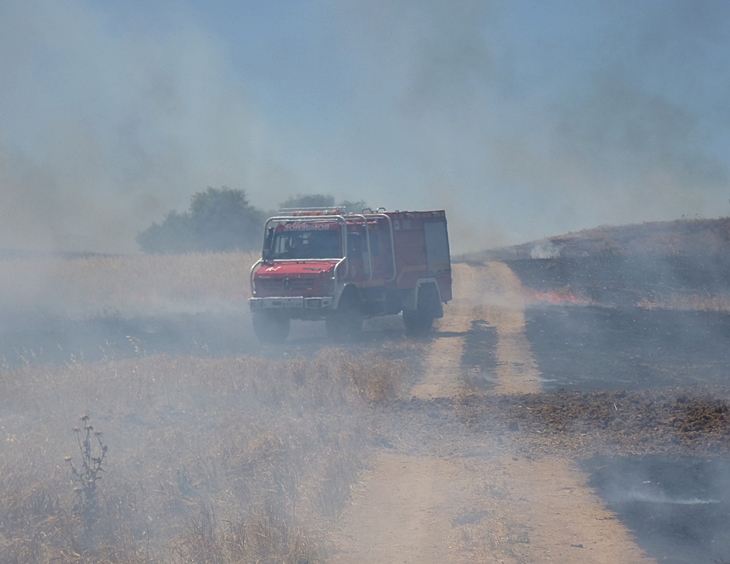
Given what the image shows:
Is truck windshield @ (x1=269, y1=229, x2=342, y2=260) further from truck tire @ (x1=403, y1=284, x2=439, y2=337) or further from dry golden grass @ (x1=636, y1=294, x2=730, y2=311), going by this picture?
dry golden grass @ (x1=636, y1=294, x2=730, y2=311)

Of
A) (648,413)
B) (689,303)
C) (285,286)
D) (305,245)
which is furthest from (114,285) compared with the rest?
(648,413)

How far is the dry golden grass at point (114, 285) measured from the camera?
22938 mm

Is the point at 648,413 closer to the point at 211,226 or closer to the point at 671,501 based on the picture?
the point at 671,501

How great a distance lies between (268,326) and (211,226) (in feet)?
135

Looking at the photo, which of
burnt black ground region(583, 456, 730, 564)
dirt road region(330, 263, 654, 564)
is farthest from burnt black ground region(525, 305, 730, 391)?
dirt road region(330, 263, 654, 564)

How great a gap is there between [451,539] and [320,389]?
4.72 m

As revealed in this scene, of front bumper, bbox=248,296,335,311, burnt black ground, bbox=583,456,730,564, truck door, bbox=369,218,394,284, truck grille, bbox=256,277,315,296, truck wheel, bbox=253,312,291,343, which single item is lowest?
burnt black ground, bbox=583,456,730,564

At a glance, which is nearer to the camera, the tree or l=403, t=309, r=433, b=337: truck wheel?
l=403, t=309, r=433, b=337: truck wheel

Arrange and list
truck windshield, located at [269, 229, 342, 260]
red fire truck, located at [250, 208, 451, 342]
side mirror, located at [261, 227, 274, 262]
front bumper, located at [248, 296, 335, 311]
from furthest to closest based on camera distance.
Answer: side mirror, located at [261, 227, 274, 262], truck windshield, located at [269, 229, 342, 260], red fire truck, located at [250, 208, 451, 342], front bumper, located at [248, 296, 335, 311]

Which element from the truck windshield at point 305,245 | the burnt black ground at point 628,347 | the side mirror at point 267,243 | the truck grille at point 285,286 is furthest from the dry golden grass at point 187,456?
the side mirror at point 267,243

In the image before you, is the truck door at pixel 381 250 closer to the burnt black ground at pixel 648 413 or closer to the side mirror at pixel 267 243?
the side mirror at pixel 267 243

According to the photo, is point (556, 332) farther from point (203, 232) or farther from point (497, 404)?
point (203, 232)

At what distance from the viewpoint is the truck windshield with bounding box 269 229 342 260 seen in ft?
51.6

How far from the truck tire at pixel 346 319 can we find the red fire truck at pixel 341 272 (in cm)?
2
